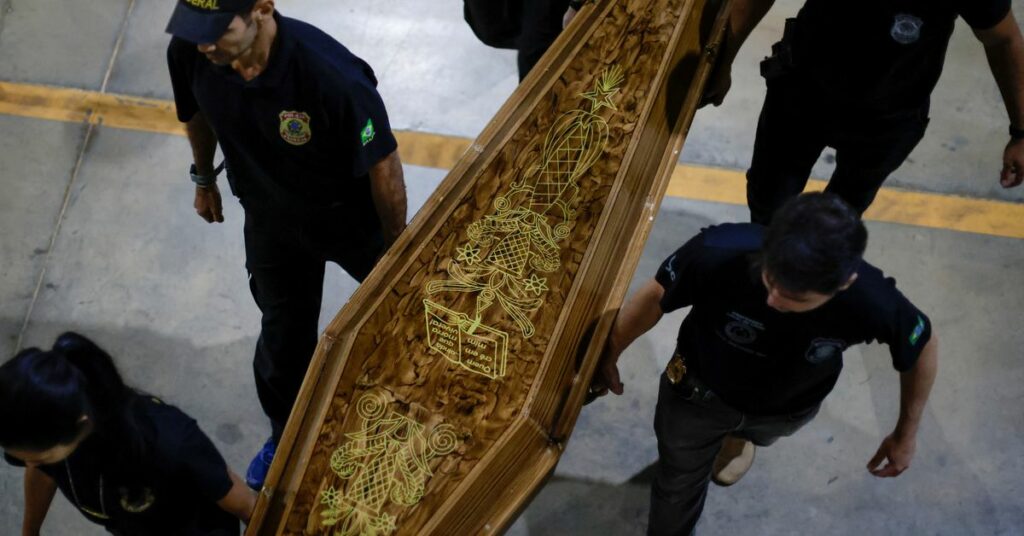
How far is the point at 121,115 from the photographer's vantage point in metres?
4.21

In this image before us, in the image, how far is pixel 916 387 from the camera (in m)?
2.36

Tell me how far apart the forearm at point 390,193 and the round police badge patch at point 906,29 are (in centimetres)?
134

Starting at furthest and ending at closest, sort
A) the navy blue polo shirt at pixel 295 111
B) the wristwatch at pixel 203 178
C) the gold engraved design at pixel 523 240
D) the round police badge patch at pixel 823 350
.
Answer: the wristwatch at pixel 203 178 < the gold engraved design at pixel 523 240 < the navy blue polo shirt at pixel 295 111 < the round police badge patch at pixel 823 350

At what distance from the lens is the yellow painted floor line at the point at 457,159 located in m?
3.88

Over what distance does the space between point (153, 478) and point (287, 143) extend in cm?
91

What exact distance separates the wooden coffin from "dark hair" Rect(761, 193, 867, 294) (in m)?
0.73

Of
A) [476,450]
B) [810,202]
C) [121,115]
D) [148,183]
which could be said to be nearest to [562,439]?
[476,450]

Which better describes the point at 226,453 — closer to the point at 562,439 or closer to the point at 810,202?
the point at 562,439

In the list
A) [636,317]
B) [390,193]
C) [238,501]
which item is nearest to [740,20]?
[636,317]

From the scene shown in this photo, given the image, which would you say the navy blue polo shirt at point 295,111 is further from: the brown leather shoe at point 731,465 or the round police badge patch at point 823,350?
the brown leather shoe at point 731,465

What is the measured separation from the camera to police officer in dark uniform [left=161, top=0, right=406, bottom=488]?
2439 millimetres

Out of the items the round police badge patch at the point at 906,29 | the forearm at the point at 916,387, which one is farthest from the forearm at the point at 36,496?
the round police badge patch at the point at 906,29

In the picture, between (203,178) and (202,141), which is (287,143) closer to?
(202,141)

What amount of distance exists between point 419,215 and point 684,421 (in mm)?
898
